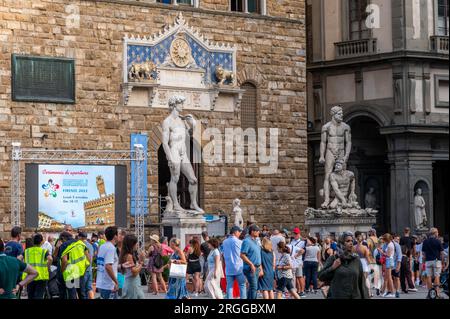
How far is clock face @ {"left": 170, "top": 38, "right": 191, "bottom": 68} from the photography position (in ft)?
124

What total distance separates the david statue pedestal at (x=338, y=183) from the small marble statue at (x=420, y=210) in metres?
6.66

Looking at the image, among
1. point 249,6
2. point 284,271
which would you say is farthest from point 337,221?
point 284,271

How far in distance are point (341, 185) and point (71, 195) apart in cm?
724

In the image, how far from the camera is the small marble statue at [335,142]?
35.2 m

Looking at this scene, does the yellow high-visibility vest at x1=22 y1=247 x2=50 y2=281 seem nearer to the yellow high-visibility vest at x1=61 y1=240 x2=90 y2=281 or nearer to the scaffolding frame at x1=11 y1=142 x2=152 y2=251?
the yellow high-visibility vest at x1=61 y1=240 x2=90 y2=281

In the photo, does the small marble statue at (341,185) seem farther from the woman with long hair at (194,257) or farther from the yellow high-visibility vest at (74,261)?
the yellow high-visibility vest at (74,261)

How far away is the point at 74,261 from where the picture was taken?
2255 centimetres

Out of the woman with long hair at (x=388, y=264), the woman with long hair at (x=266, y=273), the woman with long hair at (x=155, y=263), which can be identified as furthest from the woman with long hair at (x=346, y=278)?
the woman with long hair at (x=388, y=264)

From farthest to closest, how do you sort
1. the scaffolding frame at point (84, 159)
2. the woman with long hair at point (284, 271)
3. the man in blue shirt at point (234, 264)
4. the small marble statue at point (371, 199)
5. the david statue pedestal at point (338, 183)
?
the small marble statue at point (371, 199) → the david statue pedestal at point (338, 183) → the scaffolding frame at point (84, 159) → the woman with long hair at point (284, 271) → the man in blue shirt at point (234, 264)

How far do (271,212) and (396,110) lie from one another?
5957mm

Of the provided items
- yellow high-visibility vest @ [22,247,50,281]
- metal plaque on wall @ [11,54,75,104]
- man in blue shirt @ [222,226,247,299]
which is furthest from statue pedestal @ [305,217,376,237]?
yellow high-visibility vest @ [22,247,50,281]

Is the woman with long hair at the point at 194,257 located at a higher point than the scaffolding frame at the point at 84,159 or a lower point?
lower
